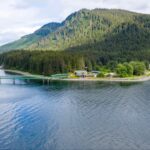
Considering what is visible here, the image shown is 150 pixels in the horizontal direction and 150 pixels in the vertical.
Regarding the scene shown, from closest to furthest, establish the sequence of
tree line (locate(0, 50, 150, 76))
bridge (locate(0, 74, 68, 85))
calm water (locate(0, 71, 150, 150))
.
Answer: calm water (locate(0, 71, 150, 150)) → bridge (locate(0, 74, 68, 85)) → tree line (locate(0, 50, 150, 76))

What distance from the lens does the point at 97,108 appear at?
211 feet

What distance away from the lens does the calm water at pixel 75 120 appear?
43625 mm

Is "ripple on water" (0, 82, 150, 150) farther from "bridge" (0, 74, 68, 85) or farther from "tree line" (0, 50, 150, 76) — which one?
"tree line" (0, 50, 150, 76)

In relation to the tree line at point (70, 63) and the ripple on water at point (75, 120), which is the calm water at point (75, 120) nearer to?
the ripple on water at point (75, 120)

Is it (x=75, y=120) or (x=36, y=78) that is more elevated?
(x=36, y=78)

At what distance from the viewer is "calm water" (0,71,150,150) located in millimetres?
43625

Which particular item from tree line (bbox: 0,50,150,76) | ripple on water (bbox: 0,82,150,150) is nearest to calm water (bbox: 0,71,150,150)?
ripple on water (bbox: 0,82,150,150)

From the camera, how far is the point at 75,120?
55.7 metres

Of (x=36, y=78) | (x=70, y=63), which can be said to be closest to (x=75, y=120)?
(x=36, y=78)

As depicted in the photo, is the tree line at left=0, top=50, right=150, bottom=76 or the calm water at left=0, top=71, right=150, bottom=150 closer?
the calm water at left=0, top=71, right=150, bottom=150

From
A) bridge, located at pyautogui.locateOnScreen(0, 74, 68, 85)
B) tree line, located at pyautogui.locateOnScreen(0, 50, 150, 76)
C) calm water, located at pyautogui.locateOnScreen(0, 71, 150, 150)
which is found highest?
tree line, located at pyautogui.locateOnScreen(0, 50, 150, 76)

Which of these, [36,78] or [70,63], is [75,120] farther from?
[70,63]

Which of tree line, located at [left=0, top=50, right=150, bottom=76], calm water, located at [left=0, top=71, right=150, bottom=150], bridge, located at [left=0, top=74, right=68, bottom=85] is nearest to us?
calm water, located at [left=0, top=71, right=150, bottom=150]

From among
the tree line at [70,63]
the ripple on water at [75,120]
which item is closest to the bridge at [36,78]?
the tree line at [70,63]
